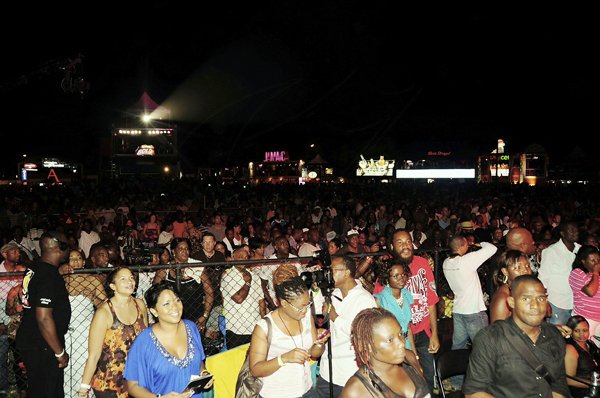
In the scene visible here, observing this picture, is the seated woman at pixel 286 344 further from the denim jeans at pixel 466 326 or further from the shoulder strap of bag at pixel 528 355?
the denim jeans at pixel 466 326

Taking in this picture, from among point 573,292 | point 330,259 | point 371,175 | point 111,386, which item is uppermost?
point 371,175

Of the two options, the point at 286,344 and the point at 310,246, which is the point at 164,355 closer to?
the point at 286,344

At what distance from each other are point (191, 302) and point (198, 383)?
9.17 ft

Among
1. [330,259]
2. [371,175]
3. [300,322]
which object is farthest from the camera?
[371,175]

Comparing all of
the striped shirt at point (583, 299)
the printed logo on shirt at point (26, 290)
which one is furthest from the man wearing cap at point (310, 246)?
the printed logo on shirt at point (26, 290)

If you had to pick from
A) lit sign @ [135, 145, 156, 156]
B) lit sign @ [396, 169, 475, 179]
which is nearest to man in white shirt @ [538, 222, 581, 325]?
lit sign @ [135, 145, 156, 156]

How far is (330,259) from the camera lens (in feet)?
14.2

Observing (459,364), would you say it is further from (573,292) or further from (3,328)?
(3,328)

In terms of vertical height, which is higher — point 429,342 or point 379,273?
point 379,273

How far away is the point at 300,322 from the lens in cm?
397

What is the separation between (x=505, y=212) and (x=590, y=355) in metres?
12.0

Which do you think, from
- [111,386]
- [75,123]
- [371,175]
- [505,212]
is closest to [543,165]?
→ [371,175]

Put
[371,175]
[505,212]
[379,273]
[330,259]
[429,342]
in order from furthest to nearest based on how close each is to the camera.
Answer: [371,175], [505,212], [429,342], [379,273], [330,259]

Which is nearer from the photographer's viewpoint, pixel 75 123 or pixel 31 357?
pixel 31 357
